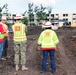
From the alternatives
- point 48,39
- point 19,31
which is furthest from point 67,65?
point 19,31

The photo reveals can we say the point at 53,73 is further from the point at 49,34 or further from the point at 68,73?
the point at 49,34

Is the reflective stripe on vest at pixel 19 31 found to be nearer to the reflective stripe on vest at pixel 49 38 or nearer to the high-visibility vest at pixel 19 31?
the high-visibility vest at pixel 19 31

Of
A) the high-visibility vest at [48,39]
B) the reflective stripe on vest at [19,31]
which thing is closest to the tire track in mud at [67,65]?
the high-visibility vest at [48,39]

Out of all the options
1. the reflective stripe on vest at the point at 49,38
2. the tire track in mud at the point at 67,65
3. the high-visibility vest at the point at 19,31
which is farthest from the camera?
the tire track in mud at the point at 67,65

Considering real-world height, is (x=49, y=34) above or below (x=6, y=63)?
above

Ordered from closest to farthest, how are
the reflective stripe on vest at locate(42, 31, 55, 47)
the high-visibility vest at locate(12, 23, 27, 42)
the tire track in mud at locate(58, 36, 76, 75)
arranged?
1. the reflective stripe on vest at locate(42, 31, 55, 47)
2. the high-visibility vest at locate(12, 23, 27, 42)
3. the tire track in mud at locate(58, 36, 76, 75)

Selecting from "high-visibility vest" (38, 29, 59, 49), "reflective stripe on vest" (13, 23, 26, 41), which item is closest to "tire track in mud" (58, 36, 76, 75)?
"high-visibility vest" (38, 29, 59, 49)

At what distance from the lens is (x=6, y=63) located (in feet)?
41.5

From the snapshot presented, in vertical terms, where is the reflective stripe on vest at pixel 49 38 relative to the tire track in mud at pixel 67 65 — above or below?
above

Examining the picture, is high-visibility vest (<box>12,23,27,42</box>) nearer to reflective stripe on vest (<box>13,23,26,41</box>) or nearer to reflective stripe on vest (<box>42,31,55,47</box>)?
reflective stripe on vest (<box>13,23,26,41</box>)

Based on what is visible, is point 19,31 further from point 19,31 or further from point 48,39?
point 48,39

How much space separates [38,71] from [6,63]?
173 centimetres

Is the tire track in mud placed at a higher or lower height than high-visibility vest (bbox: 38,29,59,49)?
lower

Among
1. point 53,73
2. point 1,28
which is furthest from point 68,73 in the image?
point 1,28
